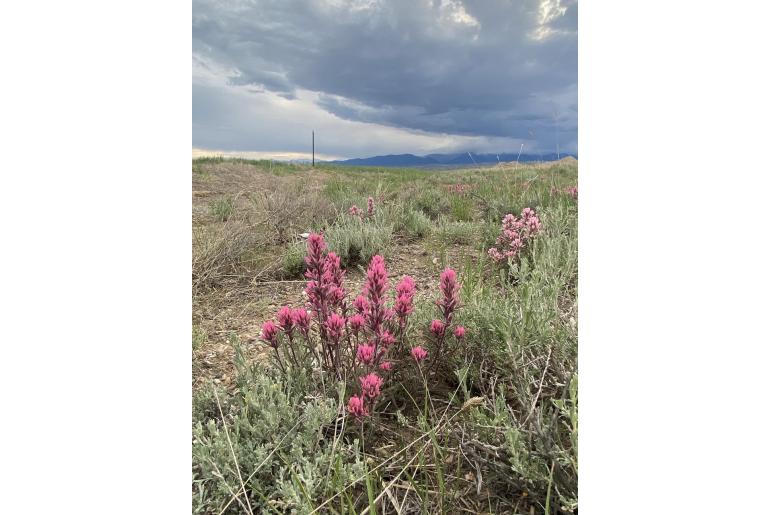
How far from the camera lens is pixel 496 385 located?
1131mm

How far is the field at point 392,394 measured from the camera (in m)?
0.81

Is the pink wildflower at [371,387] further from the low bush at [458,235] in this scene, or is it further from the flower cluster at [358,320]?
the low bush at [458,235]

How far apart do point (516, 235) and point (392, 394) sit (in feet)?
3.52

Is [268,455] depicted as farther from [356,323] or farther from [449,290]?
[449,290]

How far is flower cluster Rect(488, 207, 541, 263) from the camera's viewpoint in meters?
1.80

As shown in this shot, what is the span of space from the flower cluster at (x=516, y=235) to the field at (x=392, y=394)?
26mm

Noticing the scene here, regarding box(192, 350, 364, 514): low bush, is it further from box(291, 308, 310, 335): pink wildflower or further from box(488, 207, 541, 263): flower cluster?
box(488, 207, 541, 263): flower cluster

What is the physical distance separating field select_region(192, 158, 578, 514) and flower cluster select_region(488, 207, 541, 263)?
0.03 meters

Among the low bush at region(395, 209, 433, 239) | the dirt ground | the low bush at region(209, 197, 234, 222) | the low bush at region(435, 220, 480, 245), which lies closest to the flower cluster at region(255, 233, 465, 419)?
the dirt ground

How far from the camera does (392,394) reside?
108cm

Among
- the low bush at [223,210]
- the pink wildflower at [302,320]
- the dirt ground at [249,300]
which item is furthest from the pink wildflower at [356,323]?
the low bush at [223,210]
